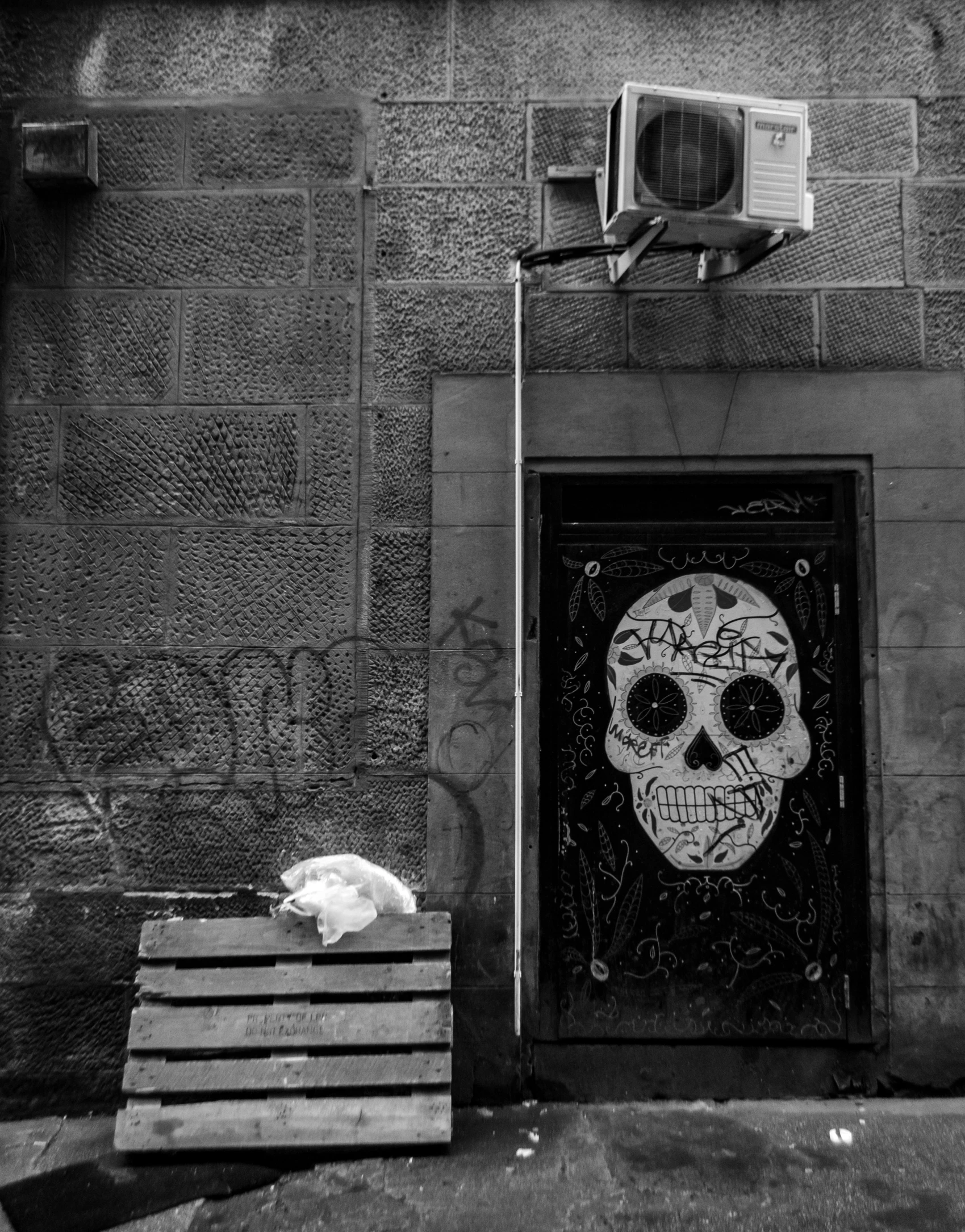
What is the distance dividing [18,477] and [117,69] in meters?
1.93

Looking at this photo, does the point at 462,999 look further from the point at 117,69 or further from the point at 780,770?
the point at 117,69

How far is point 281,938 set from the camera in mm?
4027

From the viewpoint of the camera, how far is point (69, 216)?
466cm

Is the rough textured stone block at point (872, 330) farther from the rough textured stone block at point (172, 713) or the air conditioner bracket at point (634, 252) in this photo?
the rough textured stone block at point (172, 713)

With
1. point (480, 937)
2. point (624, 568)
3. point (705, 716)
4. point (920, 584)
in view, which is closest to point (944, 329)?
point (920, 584)

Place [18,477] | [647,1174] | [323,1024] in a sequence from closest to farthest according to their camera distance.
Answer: [647,1174] → [323,1024] → [18,477]

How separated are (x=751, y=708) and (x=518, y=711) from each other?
1.03 meters

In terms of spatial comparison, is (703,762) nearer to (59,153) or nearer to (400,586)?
(400,586)

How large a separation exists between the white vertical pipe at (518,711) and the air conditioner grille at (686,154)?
687 mm

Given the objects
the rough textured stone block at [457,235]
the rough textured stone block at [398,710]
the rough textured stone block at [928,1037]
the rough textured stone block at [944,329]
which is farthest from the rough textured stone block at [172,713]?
the rough textured stone block at [944,329]

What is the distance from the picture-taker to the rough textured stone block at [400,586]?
4.42 metres

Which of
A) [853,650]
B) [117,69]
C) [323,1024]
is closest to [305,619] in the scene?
[323,1024]

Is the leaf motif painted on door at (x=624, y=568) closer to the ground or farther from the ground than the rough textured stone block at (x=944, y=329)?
closer to the ground

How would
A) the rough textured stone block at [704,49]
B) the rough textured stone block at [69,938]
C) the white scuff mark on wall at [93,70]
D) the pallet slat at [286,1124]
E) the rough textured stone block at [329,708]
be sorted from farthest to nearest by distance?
the white scuff mark on wall at [93,70]
the rough textured stone block at [704,49]
the rough textured stone block at [329,708]
the rough textured stone block at [69,938]
the pallet slat at [286,1124]
